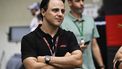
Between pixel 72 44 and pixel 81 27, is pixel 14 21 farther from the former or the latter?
pixel 72 44

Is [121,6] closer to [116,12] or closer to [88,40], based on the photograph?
[116,12]

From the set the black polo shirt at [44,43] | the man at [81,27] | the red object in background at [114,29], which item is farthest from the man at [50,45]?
the red object in background at [114,29]

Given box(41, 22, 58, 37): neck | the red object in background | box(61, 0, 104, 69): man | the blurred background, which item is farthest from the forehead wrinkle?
the blurred background

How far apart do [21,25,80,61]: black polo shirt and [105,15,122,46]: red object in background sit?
1826 millimetres

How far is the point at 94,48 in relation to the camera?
11.6 ft

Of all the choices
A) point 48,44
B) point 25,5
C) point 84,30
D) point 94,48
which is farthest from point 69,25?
point 25,5

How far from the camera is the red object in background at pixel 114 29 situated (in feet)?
14.3

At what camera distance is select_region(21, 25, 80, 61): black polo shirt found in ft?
8.21

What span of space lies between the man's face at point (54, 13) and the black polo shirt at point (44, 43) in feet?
0.31

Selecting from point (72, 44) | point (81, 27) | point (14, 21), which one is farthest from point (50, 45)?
point (14, 21)

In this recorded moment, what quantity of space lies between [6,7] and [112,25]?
3390 millimetres

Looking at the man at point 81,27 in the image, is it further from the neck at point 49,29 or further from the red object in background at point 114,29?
the red object in background at point 114,29

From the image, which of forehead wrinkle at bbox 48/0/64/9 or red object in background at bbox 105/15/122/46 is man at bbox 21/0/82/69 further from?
red object in background at bbox 105/15/122/46

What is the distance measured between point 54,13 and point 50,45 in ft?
0.89
